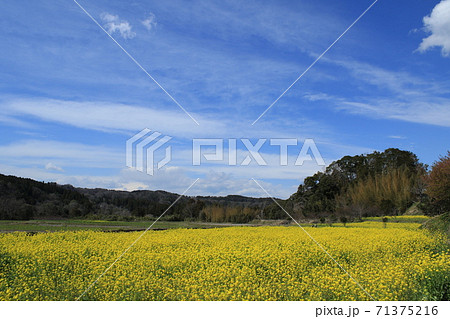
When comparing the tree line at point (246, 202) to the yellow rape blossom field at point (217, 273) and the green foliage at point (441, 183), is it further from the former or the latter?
the yellow rape blossom field at point (217, 273)

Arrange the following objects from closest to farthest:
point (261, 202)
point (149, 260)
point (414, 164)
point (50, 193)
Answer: point (149, 260), point (50, 193), point (261, 202), point (414, 164)

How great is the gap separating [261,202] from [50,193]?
2739cm

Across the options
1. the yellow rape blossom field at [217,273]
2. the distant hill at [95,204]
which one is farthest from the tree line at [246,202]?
the yellow rape blossom field at [217,273]

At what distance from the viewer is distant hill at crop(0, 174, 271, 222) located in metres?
38.2

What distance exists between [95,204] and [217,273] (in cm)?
4092

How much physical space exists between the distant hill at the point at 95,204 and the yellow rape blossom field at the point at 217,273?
81.3 ft

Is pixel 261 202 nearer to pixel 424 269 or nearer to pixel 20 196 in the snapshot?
pixel 20 196

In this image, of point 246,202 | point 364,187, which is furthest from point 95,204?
point 364,187

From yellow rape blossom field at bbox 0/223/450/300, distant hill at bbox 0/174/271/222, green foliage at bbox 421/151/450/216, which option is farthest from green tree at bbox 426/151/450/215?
distant hill at bbox 0/174/271/222

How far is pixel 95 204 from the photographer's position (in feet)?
154

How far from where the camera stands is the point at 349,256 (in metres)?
12.7

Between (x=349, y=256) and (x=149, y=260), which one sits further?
(x=349, y=256)

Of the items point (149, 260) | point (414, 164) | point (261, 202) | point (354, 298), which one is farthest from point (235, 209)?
point (354, 298)

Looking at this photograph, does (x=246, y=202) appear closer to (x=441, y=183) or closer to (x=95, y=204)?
(x=95, y=204)
